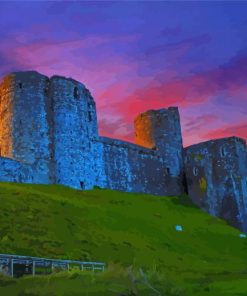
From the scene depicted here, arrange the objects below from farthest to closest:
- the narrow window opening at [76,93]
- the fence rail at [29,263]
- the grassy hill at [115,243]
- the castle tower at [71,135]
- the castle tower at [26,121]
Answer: the narrow window opening at [76,93] → the castle tower at [71,135] → the castle tower at [26,121] → the fence rail at [29,263] → the grassy hill at [115,243]

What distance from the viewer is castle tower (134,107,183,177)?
53562 mm

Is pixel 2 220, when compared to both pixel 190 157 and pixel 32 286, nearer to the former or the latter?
pixel 32 286

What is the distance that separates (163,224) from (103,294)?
2310 cm

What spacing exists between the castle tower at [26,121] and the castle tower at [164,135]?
14.8 m

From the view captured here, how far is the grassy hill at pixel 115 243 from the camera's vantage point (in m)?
16.5

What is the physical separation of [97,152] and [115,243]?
56.9 ft

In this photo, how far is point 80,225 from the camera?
30297 mm

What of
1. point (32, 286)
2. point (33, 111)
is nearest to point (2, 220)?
point (32, 286)

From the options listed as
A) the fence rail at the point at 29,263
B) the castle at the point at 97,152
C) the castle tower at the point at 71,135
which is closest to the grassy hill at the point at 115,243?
the fence rail at the point at 29,263

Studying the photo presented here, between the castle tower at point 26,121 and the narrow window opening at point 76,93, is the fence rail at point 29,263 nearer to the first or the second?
the castle tower at point 26,121

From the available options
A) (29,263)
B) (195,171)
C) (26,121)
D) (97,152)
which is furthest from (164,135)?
(29,263)

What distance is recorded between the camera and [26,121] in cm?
4209

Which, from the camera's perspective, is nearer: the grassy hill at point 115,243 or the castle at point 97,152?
the grassy hill at point 115,243

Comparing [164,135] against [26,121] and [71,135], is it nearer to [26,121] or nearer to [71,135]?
[71,135]
